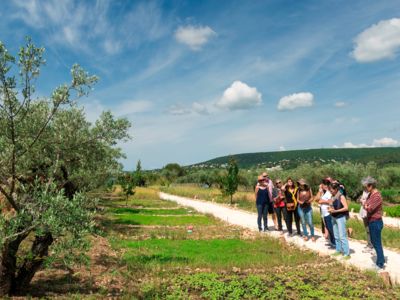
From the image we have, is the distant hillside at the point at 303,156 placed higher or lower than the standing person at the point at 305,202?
higher

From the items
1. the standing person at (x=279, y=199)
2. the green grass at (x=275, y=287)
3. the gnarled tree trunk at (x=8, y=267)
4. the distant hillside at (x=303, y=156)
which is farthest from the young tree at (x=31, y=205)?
the distant hillside at (x=303, y=156)

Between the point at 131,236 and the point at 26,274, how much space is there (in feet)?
27.5

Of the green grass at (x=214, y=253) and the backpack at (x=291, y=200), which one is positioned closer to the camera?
the green grass at (x=214, y=253)

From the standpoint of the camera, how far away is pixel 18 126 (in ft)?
26.9

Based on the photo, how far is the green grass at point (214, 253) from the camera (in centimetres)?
1059

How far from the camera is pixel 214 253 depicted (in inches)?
470

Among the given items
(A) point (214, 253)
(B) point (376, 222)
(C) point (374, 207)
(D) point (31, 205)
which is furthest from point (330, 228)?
(D) point (31, 205)

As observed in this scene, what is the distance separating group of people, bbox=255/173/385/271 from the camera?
31.4 ft

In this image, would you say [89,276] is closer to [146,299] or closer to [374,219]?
[146,299]

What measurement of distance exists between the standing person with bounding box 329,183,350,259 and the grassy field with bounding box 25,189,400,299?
0.76 m

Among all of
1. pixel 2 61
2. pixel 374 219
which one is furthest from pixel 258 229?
pixel 2 61

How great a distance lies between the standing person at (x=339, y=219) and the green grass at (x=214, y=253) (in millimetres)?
940

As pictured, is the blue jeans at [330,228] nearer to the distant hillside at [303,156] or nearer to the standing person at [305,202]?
the standing person at [305,202]

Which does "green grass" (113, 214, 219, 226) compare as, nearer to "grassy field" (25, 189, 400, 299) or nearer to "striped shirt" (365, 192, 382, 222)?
"grassy field" (25, 189, 400, 299)
